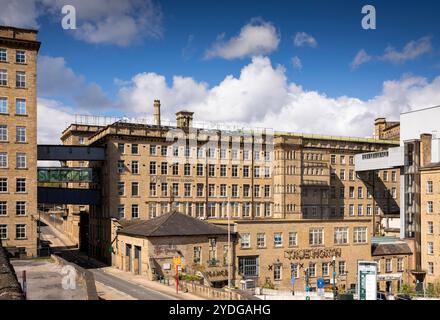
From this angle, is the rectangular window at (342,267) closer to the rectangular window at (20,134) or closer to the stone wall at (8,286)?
the rectangular window at (20,134)

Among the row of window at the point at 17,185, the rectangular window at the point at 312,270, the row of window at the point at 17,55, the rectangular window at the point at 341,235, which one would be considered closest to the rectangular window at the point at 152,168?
the row of window at the point at 17,185

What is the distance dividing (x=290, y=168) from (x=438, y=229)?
27.2 m

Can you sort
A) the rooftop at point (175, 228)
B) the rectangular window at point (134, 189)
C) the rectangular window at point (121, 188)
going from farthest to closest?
the rectangular window at point (134, 189), the rectangular window at point (121, 188), the rooftop at point (175, 228)

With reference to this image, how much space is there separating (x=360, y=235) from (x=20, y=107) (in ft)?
162

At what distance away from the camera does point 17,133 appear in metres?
66.7

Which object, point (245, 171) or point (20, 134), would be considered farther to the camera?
point (245, 171)

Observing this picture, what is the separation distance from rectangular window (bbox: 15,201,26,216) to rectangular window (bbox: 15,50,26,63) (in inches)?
720

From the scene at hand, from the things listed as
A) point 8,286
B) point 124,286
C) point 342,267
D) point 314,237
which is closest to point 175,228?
point 124,286

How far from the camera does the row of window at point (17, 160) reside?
66.1m

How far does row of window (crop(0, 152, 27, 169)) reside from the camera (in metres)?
66.1

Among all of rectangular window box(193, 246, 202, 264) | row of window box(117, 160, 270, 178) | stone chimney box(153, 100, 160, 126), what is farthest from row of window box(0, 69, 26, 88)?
rectangular window box(193, 246, 202, 264)

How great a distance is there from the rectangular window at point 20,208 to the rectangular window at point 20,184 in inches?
66.0

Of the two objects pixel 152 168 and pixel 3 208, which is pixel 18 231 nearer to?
pixel 3 208

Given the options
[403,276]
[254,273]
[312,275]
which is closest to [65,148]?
[254,273]
